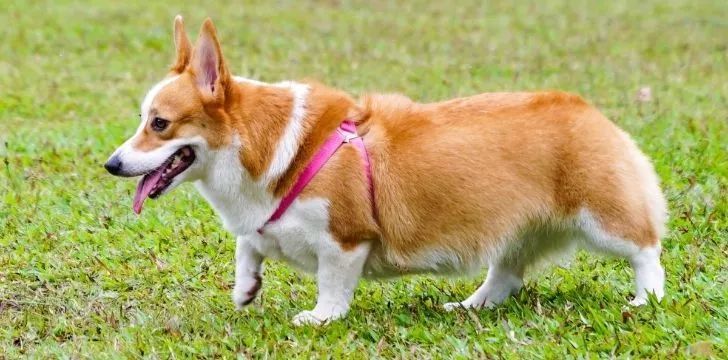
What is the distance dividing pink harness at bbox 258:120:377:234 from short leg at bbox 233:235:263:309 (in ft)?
0.92

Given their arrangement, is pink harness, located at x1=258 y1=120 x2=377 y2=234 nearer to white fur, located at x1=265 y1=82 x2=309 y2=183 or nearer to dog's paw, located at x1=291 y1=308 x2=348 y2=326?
white fur, located at x1=265 y1=82 x2=309 y2=183

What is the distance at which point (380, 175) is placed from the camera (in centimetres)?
546

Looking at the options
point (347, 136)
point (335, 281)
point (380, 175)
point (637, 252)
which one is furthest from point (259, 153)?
A: point (637, 252)

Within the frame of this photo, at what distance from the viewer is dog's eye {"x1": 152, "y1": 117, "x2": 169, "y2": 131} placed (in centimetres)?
527

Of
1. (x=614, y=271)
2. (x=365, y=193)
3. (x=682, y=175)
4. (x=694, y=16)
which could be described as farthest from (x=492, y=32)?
(x=365, y=193)

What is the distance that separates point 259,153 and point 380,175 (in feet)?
1.76

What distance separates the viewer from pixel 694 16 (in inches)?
667

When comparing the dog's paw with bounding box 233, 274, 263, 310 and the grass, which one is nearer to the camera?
the grass

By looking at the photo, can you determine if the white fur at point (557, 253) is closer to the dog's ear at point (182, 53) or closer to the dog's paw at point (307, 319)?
the dog's paw at point (307, 319)

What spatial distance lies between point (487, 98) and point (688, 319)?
1343 millimetres

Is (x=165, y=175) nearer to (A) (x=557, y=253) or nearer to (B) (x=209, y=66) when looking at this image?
(B) (x=209, y=66)

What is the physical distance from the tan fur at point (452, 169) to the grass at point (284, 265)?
411mm

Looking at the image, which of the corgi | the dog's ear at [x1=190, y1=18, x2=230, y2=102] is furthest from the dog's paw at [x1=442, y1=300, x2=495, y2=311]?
the dog's ear at [x1=190, y1=18, x2=230, y2=102]

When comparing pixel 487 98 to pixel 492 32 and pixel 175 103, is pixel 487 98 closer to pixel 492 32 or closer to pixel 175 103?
pixel 175 103
